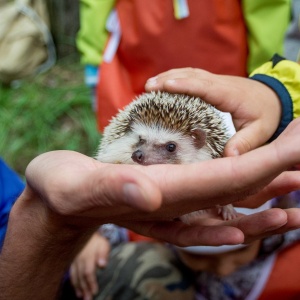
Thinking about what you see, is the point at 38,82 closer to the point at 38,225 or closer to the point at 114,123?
the point at 114,123

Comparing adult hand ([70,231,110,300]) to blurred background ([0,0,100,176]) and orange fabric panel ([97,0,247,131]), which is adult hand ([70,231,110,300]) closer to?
orange fabric panel ([97,0,247,131])

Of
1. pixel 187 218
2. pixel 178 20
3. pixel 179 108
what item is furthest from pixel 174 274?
pixel 178 20

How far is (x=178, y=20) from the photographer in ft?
7.49

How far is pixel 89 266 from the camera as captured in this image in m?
1.94

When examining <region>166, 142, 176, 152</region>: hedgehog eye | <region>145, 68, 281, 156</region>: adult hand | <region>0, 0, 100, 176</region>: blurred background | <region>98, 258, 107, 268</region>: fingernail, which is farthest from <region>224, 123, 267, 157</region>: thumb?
Answer: <region>0, 0, 100, 176</region>: blurred background

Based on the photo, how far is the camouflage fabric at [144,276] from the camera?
6.18 feet

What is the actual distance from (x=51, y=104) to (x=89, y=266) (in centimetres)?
160

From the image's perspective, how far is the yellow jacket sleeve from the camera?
1.54 metres

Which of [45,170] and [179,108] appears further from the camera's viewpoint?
[179,108]

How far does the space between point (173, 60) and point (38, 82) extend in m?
1.54

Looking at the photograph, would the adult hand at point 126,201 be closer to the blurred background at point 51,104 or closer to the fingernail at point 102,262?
the fingernail at point 102,262

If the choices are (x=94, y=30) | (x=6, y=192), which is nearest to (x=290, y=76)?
(x=6, y=192)

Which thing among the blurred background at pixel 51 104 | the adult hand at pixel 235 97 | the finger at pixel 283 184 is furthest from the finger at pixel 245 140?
the blurred background at pixel 51 104

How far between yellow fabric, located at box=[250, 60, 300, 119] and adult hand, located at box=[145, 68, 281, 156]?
0.11 meters
